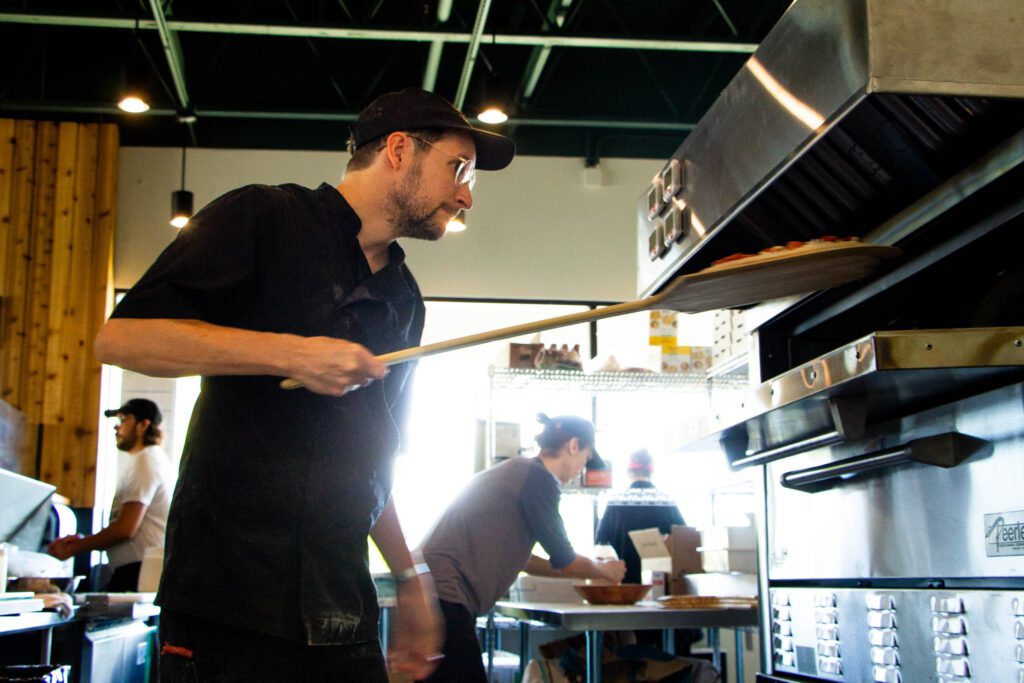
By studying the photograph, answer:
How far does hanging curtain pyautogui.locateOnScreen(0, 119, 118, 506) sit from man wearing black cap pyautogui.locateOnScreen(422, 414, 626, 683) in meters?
4.21

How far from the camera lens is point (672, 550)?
5.42 metres

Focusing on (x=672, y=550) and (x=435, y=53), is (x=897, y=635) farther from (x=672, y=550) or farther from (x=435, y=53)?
(x=435, y=53)

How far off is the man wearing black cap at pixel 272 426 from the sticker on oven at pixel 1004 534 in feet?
2.81

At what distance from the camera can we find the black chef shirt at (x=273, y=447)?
1401 mm

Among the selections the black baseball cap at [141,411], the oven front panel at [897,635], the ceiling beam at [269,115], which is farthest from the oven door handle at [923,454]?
the ceiling beam at [269,115]

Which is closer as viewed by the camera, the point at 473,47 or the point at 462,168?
the point at 462,168

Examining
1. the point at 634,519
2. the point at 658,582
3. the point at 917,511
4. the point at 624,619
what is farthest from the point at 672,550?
the point at 917,511

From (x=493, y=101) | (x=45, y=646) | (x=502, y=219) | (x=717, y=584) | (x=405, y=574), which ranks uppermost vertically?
(x=493, y=101)

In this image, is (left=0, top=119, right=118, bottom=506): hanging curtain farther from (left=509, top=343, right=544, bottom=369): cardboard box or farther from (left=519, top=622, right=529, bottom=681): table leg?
(left=519, top=622, right=529, bottom=681): table leg

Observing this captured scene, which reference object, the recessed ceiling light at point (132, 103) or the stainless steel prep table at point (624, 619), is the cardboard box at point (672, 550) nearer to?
the stainless steel prep table at point (624, 619)

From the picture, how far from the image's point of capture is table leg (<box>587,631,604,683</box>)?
3.85 meters

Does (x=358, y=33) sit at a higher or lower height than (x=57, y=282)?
higher

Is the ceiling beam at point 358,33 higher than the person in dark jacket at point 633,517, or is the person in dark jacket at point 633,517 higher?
the ceiling beam at point 358,33

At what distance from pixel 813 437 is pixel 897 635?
15.1 inches
